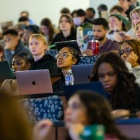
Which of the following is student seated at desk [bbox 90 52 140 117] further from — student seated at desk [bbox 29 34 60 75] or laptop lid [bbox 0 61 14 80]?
student seated at desk [bbox 29 34 60 75]

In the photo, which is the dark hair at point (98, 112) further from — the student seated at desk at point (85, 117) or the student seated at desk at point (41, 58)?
the student seated at desk at point (41, 58)

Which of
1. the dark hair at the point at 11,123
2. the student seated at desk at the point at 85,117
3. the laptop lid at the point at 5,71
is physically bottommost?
the laptop lid at the point at 5,71

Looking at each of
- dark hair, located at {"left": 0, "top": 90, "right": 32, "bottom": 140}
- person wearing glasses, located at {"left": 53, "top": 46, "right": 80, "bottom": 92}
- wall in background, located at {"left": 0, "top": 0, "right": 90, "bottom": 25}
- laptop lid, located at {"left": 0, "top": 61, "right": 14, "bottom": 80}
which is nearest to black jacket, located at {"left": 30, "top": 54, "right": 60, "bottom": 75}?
person wearing glasses, located at {"left": 53, "top": 46, "right": 80, "bottom": 92}

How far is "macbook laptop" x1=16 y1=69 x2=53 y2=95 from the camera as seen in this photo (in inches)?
183

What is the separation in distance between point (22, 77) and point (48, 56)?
1.77 m

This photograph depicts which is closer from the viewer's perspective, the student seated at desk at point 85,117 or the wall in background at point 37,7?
the student seated at desk at point 85,117

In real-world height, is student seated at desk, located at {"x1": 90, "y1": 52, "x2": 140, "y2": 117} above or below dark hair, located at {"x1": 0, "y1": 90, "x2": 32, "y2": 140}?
below

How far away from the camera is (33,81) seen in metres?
→ 4.69

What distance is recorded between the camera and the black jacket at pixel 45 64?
618 cm

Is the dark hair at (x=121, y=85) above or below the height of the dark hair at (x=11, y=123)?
below

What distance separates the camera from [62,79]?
5.34 meters

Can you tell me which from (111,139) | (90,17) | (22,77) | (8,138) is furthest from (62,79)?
(90,17)

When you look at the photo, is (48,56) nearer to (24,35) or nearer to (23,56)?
(23,56)

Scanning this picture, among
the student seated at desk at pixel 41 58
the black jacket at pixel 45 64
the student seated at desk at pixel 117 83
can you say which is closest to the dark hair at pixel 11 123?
the student seated at desk at pixel 117 83
